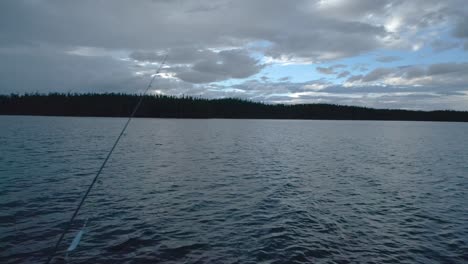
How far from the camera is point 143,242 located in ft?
38.8

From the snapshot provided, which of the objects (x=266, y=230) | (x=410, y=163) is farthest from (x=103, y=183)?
(x=410, y=163)

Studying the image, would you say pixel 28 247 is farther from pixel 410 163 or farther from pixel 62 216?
pixel 410 163

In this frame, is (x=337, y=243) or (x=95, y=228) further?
(x=95, y=228)

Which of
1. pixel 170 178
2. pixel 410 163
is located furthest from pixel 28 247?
pixel 410 163

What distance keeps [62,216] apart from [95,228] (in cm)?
275

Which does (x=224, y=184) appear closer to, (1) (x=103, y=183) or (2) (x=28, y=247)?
(1) (x=103, y=183)

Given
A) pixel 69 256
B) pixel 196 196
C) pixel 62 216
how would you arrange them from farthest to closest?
pixel 196 196, pixel 62 216, pixel 69 256

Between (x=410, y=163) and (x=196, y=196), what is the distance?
28831 mm

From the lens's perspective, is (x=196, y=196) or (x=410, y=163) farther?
(x=410, y=163)

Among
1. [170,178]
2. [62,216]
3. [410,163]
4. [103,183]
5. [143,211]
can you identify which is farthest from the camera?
[410,163]

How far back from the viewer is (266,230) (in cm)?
1348

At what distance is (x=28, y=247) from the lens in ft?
36.2

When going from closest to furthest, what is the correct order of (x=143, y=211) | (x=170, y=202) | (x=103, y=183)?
(x=143, y=211), (x=170, y=202), (x=103, y=183)

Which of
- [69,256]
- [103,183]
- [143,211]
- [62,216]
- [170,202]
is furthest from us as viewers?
[103,183]
